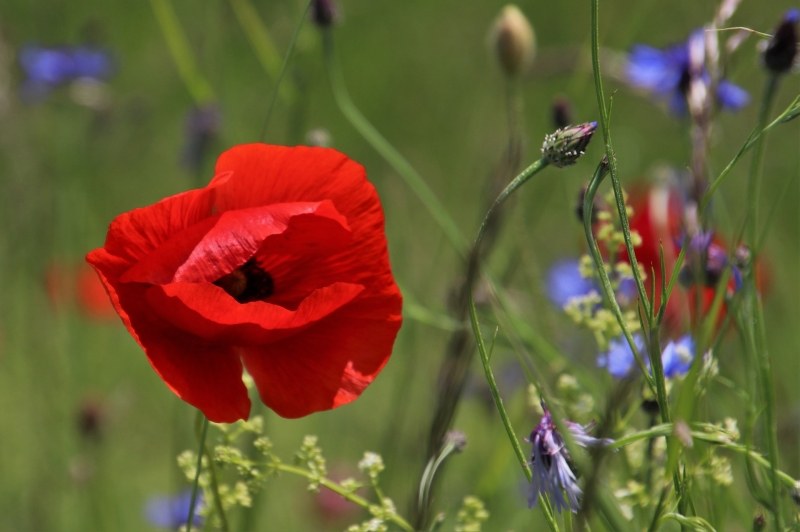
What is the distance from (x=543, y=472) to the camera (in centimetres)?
54

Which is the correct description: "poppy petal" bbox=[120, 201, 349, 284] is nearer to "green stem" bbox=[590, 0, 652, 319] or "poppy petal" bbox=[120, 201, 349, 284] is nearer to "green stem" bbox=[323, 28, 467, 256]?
"green stem" bbox=[590, 0, 652, 319]

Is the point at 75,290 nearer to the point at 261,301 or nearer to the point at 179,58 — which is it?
the point at 179,58

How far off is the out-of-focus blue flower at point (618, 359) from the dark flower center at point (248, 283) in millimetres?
214

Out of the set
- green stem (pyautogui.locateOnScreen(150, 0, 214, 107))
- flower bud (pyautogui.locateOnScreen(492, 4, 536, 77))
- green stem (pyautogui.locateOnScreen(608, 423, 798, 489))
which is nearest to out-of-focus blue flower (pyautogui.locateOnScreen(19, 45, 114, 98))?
green stem (pyautogui.locateOnScreen(150, 0, 214, 107))

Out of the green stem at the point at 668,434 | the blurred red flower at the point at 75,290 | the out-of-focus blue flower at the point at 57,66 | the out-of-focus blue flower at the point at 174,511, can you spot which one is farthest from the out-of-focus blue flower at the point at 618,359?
the out-of-focus blue flower at the point at 57,66

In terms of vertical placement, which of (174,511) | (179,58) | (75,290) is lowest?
(174,511)

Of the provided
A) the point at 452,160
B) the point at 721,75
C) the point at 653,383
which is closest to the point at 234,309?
the point at 653,383

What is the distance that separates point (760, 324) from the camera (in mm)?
656

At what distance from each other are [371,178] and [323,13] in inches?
63.1

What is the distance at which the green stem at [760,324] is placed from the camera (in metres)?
0.58

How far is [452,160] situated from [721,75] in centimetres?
206

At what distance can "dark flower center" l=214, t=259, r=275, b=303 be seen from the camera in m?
0.68

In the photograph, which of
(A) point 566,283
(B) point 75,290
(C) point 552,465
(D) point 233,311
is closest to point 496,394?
(C) point 552,465

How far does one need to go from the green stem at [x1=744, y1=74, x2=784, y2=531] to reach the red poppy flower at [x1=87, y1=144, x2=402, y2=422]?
194 millimetres
